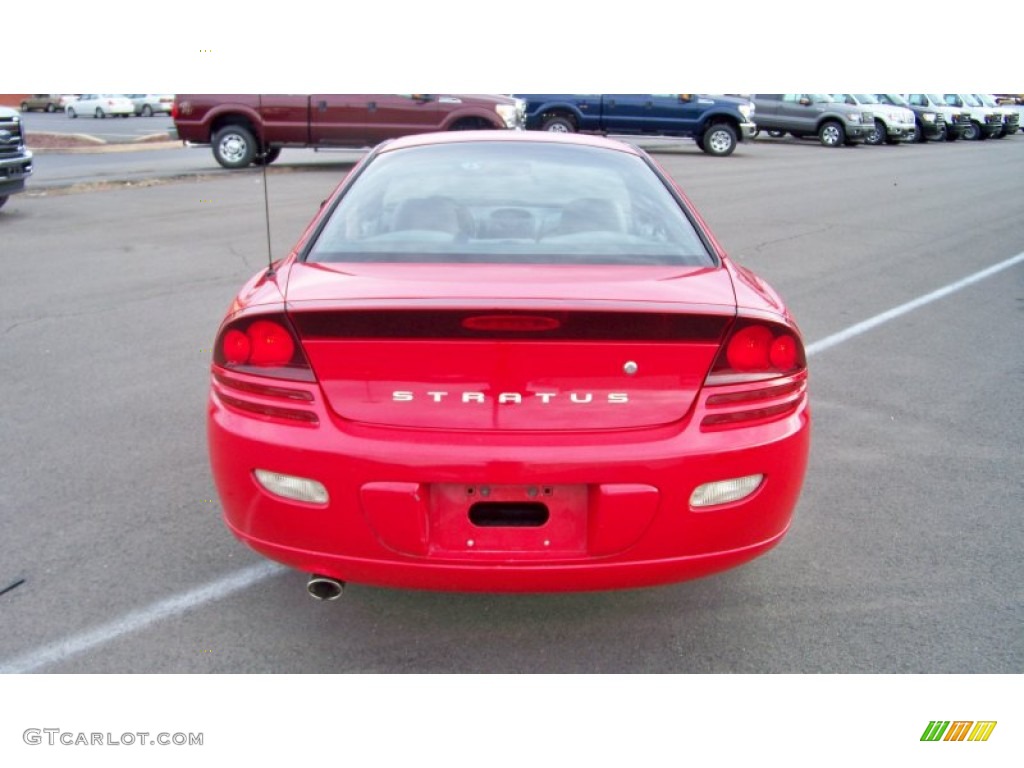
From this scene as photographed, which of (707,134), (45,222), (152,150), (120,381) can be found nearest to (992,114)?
(707,134)

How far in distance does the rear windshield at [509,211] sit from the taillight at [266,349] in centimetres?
46

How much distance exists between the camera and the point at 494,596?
334 cm

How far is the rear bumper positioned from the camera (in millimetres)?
2553

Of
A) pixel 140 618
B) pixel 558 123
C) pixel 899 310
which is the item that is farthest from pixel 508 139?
pixel 558 123

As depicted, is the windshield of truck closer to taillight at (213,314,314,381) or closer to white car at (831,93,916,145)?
white car at (831,93,916,145)

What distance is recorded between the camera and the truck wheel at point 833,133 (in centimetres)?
3006

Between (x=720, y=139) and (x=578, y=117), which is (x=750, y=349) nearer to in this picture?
(x=578, y=117)

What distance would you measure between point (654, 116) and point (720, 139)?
175 cm

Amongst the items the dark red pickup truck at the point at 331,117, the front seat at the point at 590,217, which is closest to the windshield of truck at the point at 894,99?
the dark red pickup truck at the point at 331,117

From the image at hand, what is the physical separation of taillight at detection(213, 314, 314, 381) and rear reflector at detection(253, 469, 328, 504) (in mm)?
278

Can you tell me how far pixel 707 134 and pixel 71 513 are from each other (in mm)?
21560

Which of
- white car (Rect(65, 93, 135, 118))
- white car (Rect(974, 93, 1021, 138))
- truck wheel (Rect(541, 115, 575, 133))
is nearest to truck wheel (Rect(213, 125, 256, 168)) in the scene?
truck wheel (Rect(541, 115, 575, 133))

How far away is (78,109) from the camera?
48.5 metres
